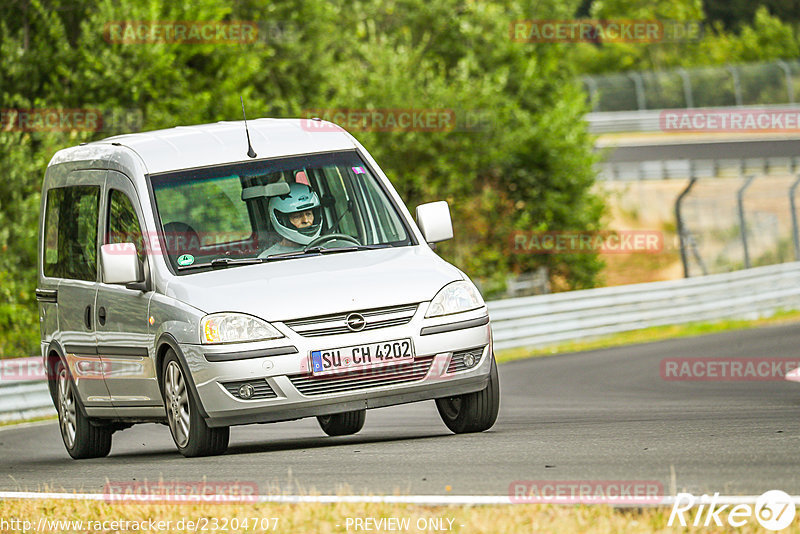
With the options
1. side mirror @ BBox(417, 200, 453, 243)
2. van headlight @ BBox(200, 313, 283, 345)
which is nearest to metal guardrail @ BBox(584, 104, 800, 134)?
side mirror @ BBox(417, 200, 453, 243)

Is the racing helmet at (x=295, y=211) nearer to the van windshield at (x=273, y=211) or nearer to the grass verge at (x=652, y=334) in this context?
the van windshield at (x=273, y=211)

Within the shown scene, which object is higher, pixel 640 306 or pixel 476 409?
pixel 476 409

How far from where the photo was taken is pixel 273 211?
8992 millimetres

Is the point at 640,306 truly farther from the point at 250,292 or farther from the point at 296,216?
the point at 250,292

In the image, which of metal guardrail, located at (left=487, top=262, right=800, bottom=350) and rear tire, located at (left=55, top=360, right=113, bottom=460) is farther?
metal guardrail, located at (left=487, top=262, right=800, bottom=350)

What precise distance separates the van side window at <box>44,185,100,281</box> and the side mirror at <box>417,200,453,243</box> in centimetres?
241

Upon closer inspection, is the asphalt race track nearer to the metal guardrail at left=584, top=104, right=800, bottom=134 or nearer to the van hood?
the van hood

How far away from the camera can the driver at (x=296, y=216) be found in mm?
8867

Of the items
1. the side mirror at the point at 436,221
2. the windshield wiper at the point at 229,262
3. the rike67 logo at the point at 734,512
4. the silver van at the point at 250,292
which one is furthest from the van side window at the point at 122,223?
the rike67 logo at the point at 734,512

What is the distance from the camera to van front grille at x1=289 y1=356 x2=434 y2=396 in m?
7.95

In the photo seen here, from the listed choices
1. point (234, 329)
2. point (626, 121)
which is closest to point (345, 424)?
point (234, 329)

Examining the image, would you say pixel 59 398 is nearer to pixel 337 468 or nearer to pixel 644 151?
pixel 337 468

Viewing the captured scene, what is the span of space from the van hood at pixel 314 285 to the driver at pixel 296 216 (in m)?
0.28

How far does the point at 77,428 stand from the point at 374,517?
17.5 ft
